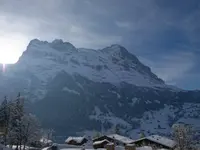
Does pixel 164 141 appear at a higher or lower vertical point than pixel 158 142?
higher

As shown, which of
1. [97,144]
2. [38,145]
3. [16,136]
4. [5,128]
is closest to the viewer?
[5,128]

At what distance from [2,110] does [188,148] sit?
150 feet

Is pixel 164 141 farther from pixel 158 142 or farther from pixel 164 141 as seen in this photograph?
pixel 158 142

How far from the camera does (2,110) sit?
84750 millimetres

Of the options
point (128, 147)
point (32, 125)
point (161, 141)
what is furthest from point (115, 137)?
point (128, 147)

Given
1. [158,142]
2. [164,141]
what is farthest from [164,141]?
[158,142]

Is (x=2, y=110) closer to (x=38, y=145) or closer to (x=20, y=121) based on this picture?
(x=20, y=121)

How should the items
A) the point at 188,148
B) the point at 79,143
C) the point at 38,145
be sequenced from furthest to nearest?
the point at 79,143 → the point at 38,145 → the point at 188,148

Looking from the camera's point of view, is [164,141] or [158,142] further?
[164,141]

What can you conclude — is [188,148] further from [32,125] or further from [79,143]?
[79,143]

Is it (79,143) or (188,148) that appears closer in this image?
(188,148)

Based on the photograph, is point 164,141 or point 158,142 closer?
point 158,142

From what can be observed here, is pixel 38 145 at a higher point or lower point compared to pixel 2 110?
lower

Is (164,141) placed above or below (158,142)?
above
